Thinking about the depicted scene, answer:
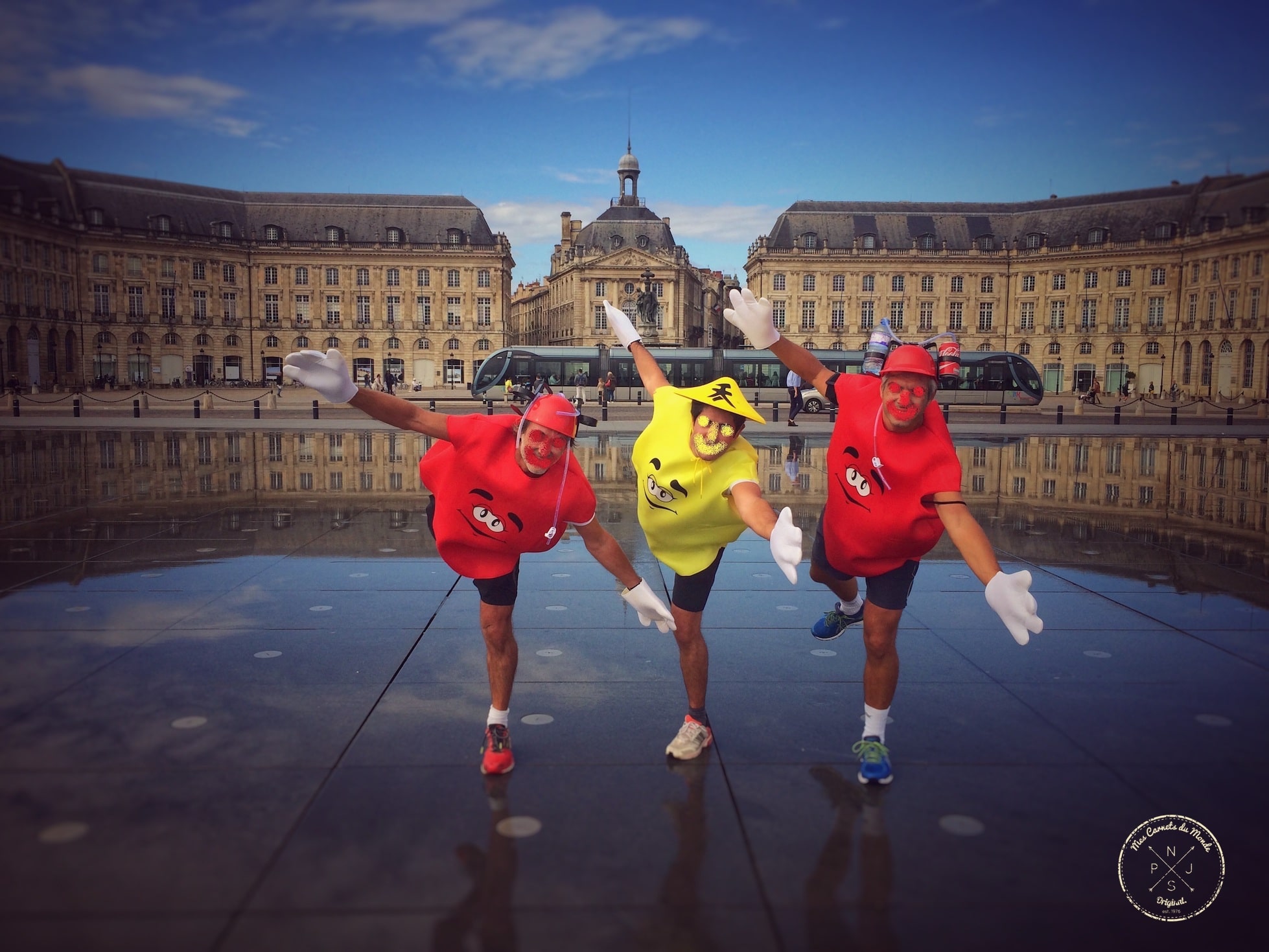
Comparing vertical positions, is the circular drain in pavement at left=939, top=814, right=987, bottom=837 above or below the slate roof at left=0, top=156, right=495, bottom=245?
below

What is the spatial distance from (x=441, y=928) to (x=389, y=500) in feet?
31.8

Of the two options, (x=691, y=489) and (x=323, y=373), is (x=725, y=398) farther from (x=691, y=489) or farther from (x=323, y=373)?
(x=323, y=373)

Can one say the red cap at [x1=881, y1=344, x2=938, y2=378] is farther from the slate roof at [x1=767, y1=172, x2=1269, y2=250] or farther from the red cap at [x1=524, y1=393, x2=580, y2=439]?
the slate roof at [x1=767, y1=172, x2=1269, y2=250]

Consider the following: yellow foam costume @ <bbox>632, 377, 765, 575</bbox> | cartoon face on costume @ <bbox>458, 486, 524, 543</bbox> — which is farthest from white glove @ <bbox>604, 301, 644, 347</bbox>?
cartoon face on costume @ <bbox>458, 486, 524, 543</bbox>

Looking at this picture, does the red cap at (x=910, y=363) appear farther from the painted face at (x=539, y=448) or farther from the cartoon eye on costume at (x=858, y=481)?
the painted face at (x=539, y=448)

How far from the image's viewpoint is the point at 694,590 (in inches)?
170

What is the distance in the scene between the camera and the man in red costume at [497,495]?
407cm

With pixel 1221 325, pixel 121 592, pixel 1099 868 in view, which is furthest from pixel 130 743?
pixel 1221 325

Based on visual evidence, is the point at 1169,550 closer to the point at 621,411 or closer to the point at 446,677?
the point at 446,677

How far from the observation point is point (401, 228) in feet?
270

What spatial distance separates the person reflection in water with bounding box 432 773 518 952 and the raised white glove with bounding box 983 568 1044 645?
2.11 meters

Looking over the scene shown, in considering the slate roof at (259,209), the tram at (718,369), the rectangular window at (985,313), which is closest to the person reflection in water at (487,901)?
the tram at (718,369)

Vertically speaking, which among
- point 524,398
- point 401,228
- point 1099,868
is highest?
point 401,228

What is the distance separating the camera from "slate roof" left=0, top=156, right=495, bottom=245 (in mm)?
72000
